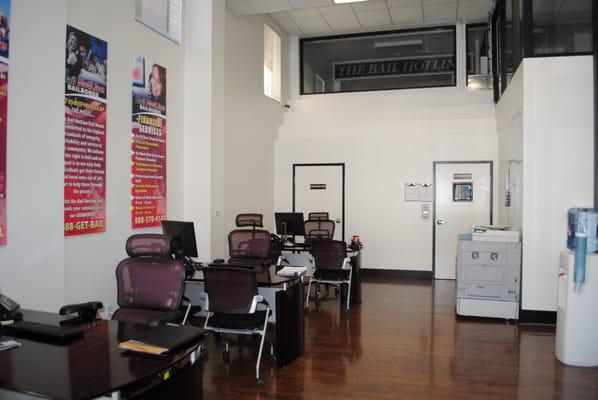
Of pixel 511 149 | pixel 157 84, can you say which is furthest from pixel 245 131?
pixel 511 149

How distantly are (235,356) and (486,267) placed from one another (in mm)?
3210

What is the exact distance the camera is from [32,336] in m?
2.23

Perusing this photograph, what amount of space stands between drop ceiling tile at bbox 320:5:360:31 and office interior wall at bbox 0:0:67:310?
18.6 feet

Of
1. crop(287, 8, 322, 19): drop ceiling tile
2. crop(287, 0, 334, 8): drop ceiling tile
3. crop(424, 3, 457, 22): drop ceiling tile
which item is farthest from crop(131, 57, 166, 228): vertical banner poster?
crop(424, 3, 457, 22): drop ceiling tile

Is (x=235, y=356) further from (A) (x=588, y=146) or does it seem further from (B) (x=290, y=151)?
(B) (x=290, y=151)

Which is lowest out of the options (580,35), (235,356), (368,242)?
(235,356)

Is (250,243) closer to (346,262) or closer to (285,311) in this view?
(346,262)

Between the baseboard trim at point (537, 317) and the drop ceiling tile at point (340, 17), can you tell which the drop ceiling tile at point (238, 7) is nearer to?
the drop ceiling tile at point (340, 17)

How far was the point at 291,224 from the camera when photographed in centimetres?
670

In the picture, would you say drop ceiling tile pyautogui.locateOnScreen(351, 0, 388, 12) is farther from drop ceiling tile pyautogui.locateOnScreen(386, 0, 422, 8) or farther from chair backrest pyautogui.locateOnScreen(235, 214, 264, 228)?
chair backrest pyautogui.locateOnScreen(235, 214, 264, 228)

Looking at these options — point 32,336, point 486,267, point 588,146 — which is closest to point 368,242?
point 486,267

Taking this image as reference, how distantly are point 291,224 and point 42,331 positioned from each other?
463 cm

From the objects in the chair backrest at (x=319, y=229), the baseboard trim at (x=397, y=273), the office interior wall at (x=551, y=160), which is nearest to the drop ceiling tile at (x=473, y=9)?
the office interior wall at (x=551, y=160)

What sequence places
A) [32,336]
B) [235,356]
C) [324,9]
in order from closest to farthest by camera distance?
[32,336]
[235,356]
[324,9]
